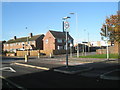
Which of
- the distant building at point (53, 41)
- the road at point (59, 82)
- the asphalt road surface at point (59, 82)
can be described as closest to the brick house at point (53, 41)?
the distant building at point (53, 41)

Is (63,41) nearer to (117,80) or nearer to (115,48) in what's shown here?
(115,48)

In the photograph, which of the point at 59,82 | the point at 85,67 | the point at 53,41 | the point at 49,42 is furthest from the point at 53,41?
the point at 59,82

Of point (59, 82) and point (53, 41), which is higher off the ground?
point (53, 41)

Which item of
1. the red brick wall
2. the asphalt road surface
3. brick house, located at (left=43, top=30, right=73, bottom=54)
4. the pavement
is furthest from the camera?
the red brick wall

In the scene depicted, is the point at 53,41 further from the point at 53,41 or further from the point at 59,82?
the point at 59,82

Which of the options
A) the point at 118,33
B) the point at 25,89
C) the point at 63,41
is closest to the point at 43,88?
the point at 25,89

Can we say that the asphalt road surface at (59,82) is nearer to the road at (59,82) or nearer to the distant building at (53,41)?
the road at (59,82)

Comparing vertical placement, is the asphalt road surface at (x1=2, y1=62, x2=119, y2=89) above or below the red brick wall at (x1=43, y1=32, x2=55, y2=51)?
below

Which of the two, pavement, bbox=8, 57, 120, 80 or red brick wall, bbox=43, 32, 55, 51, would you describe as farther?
red brick wall, bbox=43, 32, 55, 51

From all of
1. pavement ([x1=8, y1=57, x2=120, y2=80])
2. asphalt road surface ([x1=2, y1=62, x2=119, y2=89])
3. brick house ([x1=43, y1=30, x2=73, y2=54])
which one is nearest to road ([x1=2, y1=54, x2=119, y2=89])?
asphalt road surface ([x1=2, y1=62, x2=119, y2=89])

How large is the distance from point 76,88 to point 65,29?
27.9 ft

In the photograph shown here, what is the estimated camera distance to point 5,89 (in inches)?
332

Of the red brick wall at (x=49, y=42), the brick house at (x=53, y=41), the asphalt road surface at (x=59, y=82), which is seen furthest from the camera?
the red brick wall at (x=49, y=42)

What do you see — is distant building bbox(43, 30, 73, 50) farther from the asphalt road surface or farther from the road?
the asphalt road surface
